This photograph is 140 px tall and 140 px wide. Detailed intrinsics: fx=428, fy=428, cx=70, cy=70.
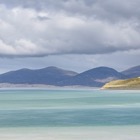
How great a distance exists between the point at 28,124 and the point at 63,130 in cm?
893

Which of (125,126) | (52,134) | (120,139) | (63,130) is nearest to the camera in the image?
(120,139)

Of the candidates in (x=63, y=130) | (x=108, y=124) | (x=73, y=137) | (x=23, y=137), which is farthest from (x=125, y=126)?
(x=23, y=137)

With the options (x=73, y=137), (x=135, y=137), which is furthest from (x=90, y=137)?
(x=135, y=137)

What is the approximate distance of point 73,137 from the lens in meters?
44.2

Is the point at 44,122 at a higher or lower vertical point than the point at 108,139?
higher

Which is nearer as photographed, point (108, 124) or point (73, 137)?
point (73, 137)

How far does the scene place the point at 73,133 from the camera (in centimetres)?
4800

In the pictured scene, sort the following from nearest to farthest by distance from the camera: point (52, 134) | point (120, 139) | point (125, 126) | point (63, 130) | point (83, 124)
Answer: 1. point (120, 139)
2. point (52, 134)
3. point (63, 130)
4. point (125, 126)
5. point (83, 124)

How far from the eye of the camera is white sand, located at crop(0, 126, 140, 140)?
4383 centimetres

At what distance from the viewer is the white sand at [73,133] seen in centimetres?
4383

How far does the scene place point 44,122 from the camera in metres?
61.1

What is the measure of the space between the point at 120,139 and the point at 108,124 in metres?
15.2

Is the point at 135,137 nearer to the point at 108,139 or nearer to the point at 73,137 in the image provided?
the point at 108,139

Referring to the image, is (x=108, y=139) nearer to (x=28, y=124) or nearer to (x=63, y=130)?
(x=63, y=130)
